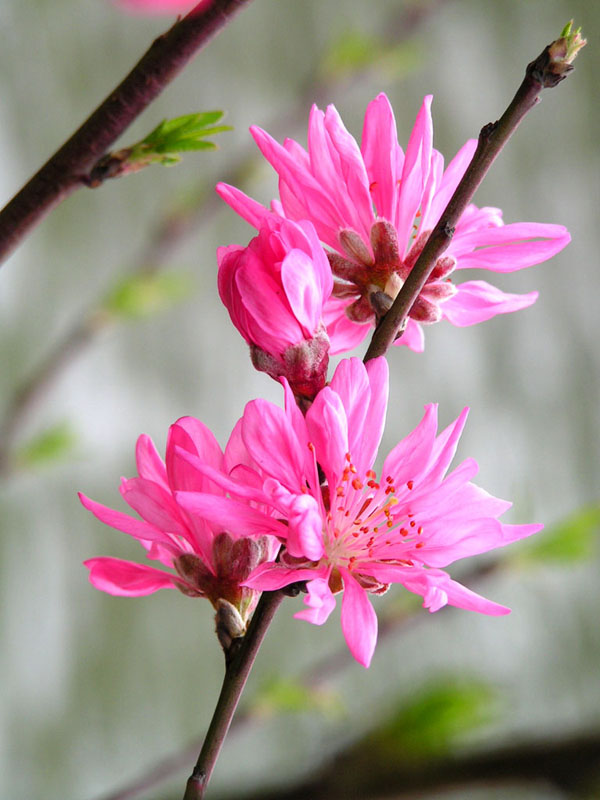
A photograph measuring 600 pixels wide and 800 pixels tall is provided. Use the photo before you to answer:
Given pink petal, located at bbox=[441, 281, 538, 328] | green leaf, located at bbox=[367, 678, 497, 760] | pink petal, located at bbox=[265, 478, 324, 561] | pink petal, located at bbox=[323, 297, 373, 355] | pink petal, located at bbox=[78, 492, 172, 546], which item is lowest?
green leaf, located at bbox=[367, 678, 497, 760]

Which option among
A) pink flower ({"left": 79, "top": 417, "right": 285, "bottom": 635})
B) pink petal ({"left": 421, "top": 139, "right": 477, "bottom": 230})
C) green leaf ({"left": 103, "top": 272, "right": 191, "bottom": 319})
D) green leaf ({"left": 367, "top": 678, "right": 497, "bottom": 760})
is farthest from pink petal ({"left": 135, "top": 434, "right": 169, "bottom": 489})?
green leaf ({"left": 103, "top": 272, "right": 191, "bottom": 319})

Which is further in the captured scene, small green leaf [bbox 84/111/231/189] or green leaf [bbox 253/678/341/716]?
green leaf [bbox 253/678/341/716]

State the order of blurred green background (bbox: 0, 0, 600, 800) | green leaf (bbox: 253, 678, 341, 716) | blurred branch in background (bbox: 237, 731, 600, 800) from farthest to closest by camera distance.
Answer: blurred green background (bbox: 0, 0, 600, 800), green leaf (bbox: 253, 678, 341, 716), blurred branch in background (bbox: 237, 731, 600, 800)

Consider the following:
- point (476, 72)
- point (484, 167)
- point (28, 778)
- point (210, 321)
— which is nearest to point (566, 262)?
point (476, 72)

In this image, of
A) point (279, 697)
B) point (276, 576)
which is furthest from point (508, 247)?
point (279, 697)

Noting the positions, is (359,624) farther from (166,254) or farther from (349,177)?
(166,254)

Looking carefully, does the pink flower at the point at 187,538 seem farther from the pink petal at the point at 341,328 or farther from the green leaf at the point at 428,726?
the green leaf at the point at 428,726

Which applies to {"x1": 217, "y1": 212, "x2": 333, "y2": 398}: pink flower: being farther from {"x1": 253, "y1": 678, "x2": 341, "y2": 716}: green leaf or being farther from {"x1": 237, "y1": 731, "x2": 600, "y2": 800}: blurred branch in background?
{"x1": 253, "y1": 678, "x2": 341, "y2": 716}: green leaf
